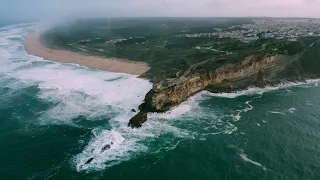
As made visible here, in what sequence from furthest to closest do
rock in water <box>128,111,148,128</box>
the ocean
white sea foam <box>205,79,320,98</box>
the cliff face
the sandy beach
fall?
the sandy beach < white sea foam <box>205,79,320,98</box> < the cliff face < rock in water <box>128,111,148,128</box> < the ocean

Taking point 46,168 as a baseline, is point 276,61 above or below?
above

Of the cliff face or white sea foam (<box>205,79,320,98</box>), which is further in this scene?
white sea foam (<box>205,79,320,98</box>)

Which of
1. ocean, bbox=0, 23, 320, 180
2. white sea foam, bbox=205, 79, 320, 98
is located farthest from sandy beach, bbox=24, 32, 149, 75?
white sea foam, bbox=205, 79, 320, 98

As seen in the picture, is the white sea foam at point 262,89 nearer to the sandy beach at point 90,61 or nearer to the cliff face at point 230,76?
the cliff face at point 230,76

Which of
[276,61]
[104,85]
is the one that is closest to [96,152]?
[104,85]

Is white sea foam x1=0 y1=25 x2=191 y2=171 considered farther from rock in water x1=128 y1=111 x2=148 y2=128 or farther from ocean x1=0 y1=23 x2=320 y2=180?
rock in water x1=128 y1=111 x2=148 y2=128

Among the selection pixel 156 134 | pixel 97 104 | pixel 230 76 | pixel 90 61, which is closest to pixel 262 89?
pixel 230 76

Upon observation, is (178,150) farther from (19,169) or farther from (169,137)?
(19,169)
